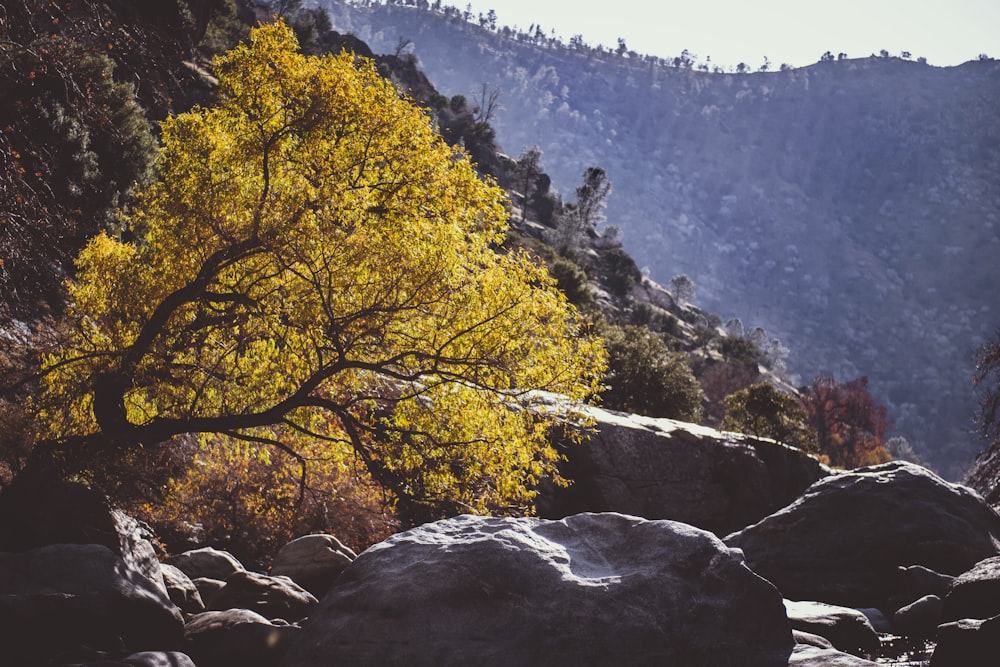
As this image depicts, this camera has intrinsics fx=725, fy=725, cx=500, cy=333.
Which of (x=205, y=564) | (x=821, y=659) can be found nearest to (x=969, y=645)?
(x=821, y=659)

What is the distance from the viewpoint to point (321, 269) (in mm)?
10562

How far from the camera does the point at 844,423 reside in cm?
9175

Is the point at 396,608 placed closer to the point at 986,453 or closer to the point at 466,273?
the point at 466,273

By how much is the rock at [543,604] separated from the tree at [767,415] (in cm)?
2058

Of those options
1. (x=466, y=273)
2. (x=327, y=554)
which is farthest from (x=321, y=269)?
(x=327, y=554)

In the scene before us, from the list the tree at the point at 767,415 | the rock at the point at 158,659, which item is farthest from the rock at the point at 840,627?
the tree at the point at 767,415

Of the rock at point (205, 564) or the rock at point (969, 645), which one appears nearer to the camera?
the rock at point (969, 645)

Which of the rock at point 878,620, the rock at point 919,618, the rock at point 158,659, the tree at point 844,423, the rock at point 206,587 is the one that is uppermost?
the rock at point 158,659

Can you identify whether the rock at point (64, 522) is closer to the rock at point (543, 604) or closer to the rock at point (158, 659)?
the rock at point (158, 659)

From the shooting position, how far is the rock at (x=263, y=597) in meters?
11.4

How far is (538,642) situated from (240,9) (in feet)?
262

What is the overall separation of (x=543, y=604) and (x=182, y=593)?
6.68m

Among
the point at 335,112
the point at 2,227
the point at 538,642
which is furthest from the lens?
the point at 335,112

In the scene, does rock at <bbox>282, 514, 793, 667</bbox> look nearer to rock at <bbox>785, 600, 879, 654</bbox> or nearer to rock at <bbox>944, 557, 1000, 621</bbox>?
rock at <bbox>785, 600, 879, 654</bbox>
